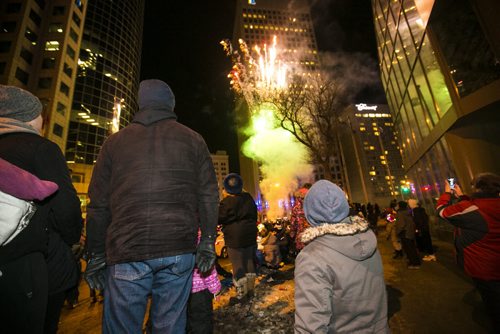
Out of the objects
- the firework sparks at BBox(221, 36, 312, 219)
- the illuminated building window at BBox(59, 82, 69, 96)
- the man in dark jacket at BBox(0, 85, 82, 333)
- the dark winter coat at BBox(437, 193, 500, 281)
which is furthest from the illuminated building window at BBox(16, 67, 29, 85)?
the dark winter coat at BBox(437, 193, 500, 281)

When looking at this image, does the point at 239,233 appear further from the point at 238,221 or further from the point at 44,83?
the point at 44,83

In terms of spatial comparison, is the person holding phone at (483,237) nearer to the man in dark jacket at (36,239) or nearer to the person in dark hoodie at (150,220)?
the person in dark hoodie at (150,220)

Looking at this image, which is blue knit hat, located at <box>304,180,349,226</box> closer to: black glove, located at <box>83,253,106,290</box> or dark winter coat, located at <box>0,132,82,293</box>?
black glove, located at <box>83,253,106,290</box>

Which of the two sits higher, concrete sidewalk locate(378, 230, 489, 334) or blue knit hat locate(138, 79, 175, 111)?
blue knit hat locate(138, 79, 175, 111)

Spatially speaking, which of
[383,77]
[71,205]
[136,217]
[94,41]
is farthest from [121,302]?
[94,41]

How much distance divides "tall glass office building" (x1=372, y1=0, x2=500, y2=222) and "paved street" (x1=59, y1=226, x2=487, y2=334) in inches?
217

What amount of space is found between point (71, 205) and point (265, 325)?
3.48 metres

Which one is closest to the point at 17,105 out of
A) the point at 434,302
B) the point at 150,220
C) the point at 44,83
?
the point at 150,220

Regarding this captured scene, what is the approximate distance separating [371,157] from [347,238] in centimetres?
10773

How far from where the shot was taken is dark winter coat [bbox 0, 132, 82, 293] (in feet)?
5.23

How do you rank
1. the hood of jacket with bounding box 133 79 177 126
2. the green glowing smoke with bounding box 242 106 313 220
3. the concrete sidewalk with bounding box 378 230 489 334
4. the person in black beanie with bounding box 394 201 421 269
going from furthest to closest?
the green glowing smoke with bounding box 242 106 313 220, the person in black beanie with bounding box 394 201 421 269, the concrete sidewalk with bounding box 378 230 489 334, the hood of jacket with bounding box 133 79 177 126

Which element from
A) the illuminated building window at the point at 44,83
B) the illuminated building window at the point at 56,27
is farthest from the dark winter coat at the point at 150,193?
the illuminated building window at the point at 56,27

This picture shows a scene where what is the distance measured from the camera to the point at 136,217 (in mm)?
1743

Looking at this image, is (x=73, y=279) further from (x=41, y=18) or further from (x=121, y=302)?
(x=41, y=18)
